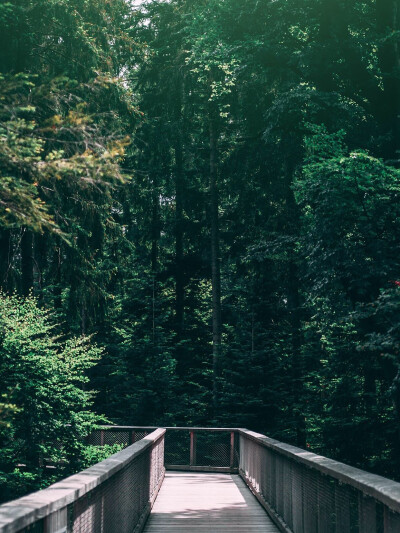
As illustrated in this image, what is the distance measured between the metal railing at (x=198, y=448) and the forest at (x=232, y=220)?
212cm

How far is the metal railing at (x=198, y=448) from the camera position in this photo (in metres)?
17.3

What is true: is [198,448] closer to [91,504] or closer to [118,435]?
[118,435]

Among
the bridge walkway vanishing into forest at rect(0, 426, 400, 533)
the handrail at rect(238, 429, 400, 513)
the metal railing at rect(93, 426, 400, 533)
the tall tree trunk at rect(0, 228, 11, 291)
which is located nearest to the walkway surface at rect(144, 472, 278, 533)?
the bridge walkway vanishing into forest at rect(0, 426, 400, 533)

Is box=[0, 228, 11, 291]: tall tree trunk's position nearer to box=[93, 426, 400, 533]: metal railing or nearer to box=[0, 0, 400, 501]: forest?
box=[0, 0, 400, 501]: forest

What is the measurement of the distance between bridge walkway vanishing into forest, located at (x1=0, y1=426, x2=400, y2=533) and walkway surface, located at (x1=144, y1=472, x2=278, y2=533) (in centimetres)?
1

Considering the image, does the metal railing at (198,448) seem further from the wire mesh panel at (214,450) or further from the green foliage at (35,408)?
the green foliage at (35,408)

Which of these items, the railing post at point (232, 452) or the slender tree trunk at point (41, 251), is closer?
the slender tree trunk at point (41, 251)

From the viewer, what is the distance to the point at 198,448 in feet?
58.5

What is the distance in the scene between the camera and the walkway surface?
9.02 m

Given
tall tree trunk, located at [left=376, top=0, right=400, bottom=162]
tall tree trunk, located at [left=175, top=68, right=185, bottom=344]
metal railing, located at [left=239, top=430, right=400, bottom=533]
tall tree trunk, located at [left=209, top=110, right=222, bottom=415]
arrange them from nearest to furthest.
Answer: metal railing, located at [left=239, top=430, right=400, bottom=533] → tall tree trunk, located at [left=376, top=0, right=400, bottom=162] → tall tree trunk, located at [left=209, top=110, right=222, bottom=415] → tall tree trunk, located at [left=175, top=68, right=185, bottom=344]

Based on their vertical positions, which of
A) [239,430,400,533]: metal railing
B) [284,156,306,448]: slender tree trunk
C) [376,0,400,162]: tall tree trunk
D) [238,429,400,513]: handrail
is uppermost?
[376,0,400,162]: tall tree trunk

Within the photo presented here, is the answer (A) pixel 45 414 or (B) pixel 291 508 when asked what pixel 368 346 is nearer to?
(B) pixel 291 508

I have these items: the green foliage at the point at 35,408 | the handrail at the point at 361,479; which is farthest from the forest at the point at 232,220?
the handrail at the point at 361,479

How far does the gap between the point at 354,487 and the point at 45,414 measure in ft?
29.5
